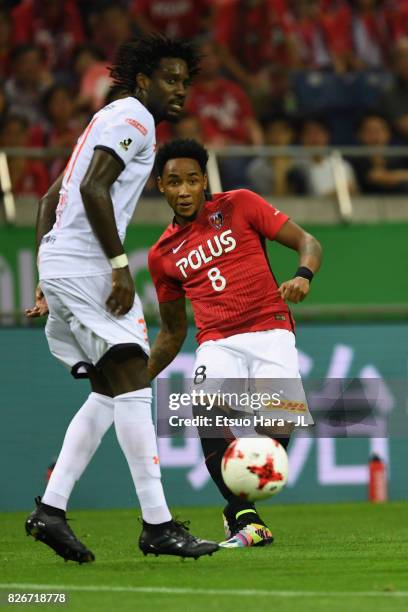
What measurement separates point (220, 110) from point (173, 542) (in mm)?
8285

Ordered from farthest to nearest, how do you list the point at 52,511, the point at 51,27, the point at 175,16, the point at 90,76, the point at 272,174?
the point at 175,16, the point at 51,27, the point at 90,76, the point at 272,174, the point at 52,511

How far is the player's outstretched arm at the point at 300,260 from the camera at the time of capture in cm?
665

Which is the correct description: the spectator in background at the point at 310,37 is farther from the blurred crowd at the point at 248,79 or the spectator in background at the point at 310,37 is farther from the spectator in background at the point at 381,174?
the spectator in background at the point at 381,174

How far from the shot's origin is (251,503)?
24.1 feet

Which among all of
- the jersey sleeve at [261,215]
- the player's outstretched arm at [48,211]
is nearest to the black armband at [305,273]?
the jersey sleeve at [261,215]

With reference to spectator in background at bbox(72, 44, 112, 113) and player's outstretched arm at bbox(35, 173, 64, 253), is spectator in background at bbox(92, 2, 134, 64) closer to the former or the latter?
spectator in background at bbox(72, 44, 112, 113)

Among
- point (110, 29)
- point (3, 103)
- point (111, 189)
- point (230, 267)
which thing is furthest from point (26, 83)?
point (111, 189)

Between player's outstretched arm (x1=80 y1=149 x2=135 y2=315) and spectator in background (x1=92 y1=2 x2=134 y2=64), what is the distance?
8.09 m

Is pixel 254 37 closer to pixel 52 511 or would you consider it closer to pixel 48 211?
pixel 48 211

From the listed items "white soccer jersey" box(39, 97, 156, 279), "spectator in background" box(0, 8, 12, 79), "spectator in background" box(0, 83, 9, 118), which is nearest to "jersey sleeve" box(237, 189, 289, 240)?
"white soccer jersey" box(39, 97, 156, 279)

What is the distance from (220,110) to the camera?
44.8ft

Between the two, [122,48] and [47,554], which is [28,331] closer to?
[47,554]

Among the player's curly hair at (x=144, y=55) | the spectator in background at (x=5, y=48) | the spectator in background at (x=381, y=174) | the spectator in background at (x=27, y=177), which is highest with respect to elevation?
the spectator in background at (x=5, y=48)

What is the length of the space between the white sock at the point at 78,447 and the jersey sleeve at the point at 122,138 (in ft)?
3.80
